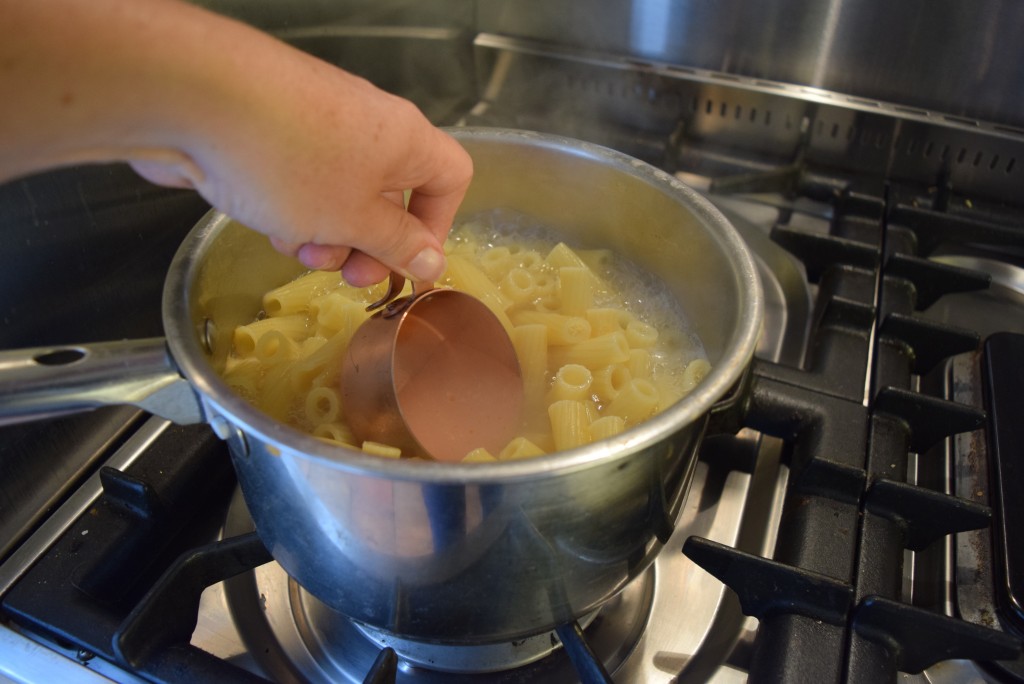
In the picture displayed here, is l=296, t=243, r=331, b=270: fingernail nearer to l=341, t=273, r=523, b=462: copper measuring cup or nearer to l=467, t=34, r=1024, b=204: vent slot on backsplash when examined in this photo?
l=341, t=273, r=523, b=462: copper measuring cup

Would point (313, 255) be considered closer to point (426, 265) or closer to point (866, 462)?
point (426, 265)

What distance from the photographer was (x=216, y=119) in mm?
409

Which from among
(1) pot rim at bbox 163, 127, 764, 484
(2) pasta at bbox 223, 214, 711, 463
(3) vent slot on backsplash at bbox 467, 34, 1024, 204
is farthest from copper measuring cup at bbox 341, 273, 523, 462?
(3) vent slot on backsplash at bbox 467, 34, 1024, 204

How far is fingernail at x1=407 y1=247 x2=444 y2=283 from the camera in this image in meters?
0.56

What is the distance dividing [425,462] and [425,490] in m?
0.02

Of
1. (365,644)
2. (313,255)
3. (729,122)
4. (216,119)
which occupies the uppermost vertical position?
(216,119)

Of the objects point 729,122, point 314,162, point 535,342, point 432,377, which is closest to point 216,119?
point 314,162

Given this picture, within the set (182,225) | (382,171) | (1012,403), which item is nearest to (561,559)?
(382,171)

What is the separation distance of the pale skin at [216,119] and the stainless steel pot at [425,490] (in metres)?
0.12

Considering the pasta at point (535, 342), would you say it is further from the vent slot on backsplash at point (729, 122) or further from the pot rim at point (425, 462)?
the vent slot on backsplash at point (729, 122)

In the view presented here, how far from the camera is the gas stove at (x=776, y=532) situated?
61cm

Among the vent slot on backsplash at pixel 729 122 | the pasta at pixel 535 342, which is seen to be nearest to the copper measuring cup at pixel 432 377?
the pasta at pixel 535 342

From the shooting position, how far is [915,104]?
3.44ft

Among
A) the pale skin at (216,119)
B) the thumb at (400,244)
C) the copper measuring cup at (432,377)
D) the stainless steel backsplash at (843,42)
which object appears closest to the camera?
the pale skin at (216,119)
